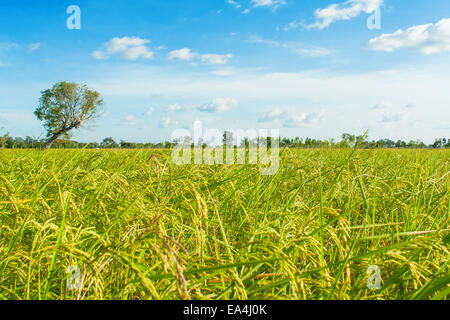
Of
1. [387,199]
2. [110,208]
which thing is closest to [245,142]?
[387,199]

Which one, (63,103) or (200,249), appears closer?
(200,249)

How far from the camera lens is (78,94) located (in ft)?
129

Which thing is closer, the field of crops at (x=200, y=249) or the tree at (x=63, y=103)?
the field of crops at (x=200, y=249)

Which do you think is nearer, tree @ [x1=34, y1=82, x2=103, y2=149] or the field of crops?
the field of crops

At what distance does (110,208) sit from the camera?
Result: 1.45 metres

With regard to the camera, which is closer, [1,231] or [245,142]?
[1,231]

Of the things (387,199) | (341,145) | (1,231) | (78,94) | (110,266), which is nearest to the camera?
(110,266)
